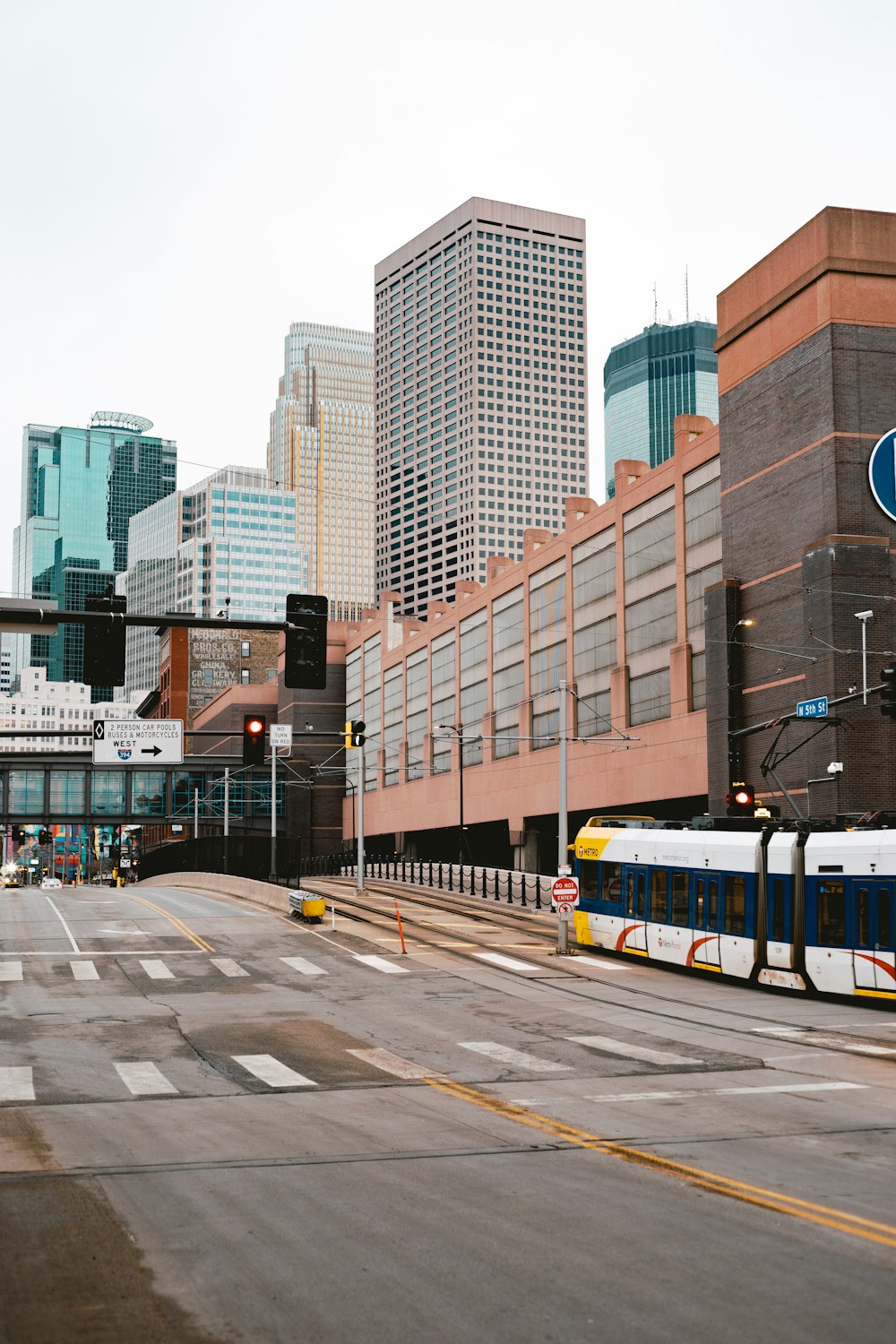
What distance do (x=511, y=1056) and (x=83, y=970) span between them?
1636 centimetres

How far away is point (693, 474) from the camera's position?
6456 cm

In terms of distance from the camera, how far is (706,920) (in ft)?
104

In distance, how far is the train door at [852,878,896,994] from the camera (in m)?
26.0

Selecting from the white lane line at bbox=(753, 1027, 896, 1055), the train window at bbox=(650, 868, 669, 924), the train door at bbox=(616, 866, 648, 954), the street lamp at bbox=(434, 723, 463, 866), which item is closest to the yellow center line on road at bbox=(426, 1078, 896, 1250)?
the white lane line at bbox=(753, 1027, 896, 1055)

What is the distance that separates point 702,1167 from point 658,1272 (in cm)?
378

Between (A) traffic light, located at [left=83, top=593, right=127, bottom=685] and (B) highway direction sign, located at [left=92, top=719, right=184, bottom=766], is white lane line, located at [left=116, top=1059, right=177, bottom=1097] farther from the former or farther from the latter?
(B) highway direction sign, located at [left=92, top=719, right=184, bottom=766]

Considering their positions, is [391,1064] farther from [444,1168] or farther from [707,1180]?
[707,1180]

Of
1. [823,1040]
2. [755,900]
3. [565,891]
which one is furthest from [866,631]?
[823,1040]

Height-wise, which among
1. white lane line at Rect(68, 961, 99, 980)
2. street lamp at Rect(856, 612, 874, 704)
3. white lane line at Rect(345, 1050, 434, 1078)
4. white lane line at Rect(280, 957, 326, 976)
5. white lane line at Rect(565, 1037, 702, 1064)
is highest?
street lamp at Rect(856, 612, 874, 704)

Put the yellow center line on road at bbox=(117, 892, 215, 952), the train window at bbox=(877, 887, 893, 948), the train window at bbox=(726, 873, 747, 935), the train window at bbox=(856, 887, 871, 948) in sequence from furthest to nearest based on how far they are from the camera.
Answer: the yellow center line on road at bbox=(117, 892, 215, 952)
the train window at bbox=(726, 873, 747, 935)
the train window at bbox=(856, 887, 871, 948)
the train window at bbox=(877, 887, 893, 948)

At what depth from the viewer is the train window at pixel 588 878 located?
3734 cm

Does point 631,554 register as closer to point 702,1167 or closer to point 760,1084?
point 760,1084

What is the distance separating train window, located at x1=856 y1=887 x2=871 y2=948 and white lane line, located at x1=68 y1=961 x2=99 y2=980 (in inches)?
692

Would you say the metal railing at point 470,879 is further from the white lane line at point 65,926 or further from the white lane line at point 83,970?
the white lane line at point 83,970
